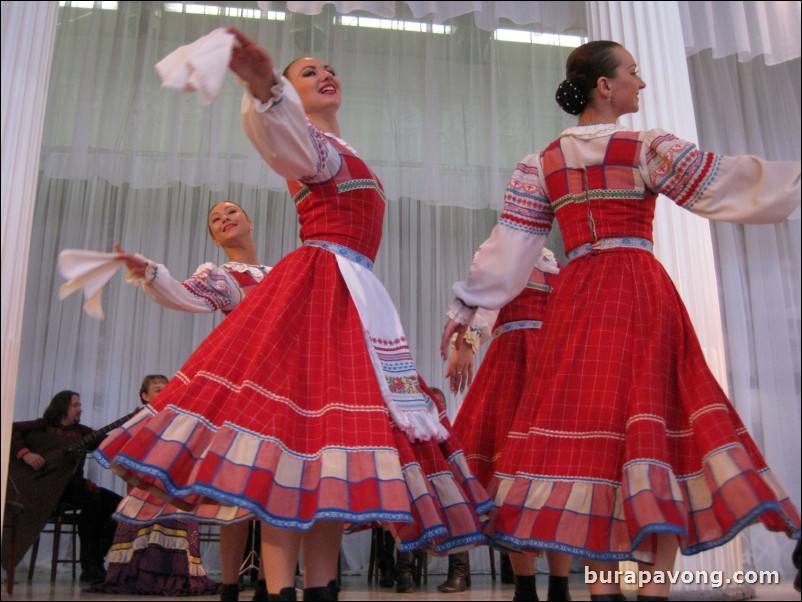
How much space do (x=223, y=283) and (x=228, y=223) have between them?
23.5 inches

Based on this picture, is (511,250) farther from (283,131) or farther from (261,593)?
(261,593)

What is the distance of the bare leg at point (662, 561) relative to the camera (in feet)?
6.75

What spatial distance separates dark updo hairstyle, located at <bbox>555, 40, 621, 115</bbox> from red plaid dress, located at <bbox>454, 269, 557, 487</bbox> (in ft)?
2.08

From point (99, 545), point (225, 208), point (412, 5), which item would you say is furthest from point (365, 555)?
point (412, 5)

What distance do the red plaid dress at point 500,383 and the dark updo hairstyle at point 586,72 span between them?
2.08ft

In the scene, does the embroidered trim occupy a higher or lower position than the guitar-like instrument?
higher

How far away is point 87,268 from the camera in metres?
2.10

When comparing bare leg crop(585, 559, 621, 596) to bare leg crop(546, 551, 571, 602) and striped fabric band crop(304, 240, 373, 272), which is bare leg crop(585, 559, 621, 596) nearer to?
bare leg crop(546, 551, 571, 602)

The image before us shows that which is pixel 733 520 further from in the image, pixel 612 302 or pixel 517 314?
pixel 517 314

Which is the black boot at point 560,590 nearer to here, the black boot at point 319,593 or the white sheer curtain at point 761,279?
the black boot at point 319,593

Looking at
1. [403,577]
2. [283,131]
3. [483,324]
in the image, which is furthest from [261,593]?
[403,577]

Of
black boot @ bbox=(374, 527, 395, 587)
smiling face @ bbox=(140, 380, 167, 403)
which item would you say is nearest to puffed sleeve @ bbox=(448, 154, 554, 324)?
black boot @ bbox=(374, 527, 395, 587)

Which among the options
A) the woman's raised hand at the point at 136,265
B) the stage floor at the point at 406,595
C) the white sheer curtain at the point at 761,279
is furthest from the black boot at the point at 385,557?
the woman's raised hand at the point at 136,265

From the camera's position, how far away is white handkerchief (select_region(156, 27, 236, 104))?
6.10 feet
